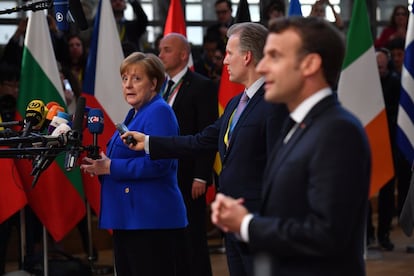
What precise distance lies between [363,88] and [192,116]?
5.97ft

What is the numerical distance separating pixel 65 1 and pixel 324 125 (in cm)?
162

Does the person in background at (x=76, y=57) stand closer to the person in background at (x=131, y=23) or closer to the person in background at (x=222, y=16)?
the person in background at (x=131, y=23)

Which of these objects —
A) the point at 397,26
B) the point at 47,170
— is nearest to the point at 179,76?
the point at 47,170

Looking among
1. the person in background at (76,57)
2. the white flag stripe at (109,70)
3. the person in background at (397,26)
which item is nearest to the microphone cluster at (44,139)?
the white flag stripe at (109,70)

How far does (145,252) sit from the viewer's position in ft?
13.7

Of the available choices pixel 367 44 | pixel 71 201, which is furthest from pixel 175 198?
pixel 367 44

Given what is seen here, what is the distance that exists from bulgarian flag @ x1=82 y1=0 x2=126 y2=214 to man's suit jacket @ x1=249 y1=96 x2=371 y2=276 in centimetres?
382

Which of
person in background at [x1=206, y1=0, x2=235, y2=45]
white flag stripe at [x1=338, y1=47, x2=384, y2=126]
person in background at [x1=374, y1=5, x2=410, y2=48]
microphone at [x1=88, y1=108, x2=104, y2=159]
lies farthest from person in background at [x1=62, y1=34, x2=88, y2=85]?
microphone at [x1=88, y1=108, x2=104, y2=159]

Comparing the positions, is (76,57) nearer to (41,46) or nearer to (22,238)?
(41,46)

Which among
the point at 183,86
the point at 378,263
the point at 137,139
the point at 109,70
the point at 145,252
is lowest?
the point at 378,263

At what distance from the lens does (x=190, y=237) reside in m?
5.71

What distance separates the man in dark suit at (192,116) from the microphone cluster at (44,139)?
178 centimetres

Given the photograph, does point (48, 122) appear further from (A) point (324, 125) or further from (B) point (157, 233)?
(A) point (324, 125)

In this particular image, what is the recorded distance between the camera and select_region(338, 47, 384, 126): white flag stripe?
6.97 m
